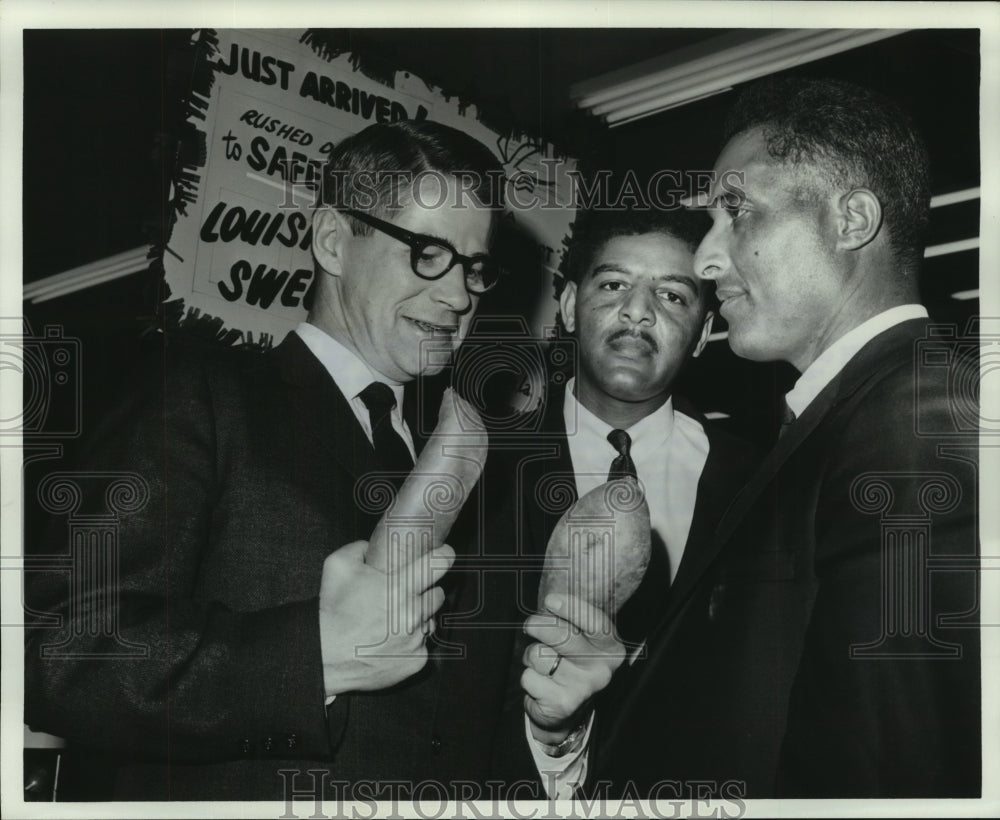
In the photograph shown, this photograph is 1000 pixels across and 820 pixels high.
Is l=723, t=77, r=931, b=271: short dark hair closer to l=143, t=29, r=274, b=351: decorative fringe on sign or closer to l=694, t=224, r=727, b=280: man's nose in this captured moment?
l=694, t=224, r=727, b=280: man's nose

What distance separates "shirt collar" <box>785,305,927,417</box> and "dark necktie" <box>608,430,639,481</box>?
1.32 feet

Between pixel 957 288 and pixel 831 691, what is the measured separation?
40.9 inches

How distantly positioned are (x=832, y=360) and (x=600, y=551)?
2.39 ft

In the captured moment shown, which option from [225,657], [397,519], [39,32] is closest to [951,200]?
[397,519]

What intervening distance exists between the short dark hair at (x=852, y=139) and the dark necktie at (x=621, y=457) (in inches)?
30.7

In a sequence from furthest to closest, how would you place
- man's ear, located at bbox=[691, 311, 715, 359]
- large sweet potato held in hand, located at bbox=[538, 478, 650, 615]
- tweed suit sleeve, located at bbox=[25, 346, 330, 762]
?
man's ear, located at bbox=[691, 311, 715, 359] → large sweet potato held in hand, located at bbox=[538, 478, 650, 615] → tweed suit sleeve, located at bbox=[25, 346, 330, 762]

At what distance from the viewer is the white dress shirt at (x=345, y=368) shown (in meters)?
2.67

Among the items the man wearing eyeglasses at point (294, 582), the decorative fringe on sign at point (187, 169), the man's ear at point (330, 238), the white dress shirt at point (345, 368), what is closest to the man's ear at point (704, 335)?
the man wearing eyeglasses at point (294, 582)

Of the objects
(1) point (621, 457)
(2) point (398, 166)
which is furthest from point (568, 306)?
(2) point (398, 166)

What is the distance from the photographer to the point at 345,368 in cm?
267

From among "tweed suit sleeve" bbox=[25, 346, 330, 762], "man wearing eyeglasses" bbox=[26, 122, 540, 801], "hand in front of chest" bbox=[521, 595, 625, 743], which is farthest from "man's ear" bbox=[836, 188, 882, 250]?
"tweed suit sleeve" bbox=[25, 346, 330, 762]

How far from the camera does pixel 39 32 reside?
2811mm

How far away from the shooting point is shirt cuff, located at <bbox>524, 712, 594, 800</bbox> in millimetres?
2688

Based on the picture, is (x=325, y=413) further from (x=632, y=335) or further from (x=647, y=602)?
(x=647, y=602)
